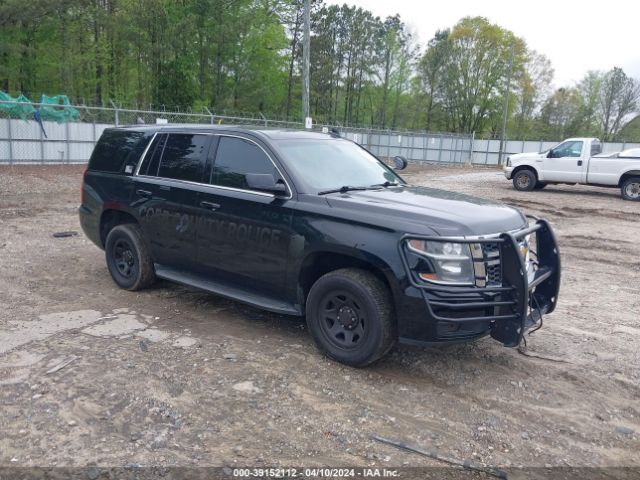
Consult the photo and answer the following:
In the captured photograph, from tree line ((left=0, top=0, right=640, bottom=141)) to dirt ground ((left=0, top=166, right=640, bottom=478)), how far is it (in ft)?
91.1

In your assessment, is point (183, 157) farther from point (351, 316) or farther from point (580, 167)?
point (580, 167)

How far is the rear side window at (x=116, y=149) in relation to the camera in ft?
20.6

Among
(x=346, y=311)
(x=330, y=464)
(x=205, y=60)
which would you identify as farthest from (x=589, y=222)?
(x=205, y=60)

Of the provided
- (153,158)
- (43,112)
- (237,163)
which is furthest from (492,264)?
(43,112)

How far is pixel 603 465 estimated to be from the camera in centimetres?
331

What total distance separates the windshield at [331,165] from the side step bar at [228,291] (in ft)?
3.45

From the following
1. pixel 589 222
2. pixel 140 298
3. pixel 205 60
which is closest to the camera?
pixel 140 298

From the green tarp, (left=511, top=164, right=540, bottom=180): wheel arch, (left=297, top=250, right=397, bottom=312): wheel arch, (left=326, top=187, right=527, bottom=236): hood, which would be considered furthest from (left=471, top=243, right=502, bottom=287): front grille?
the green tarp

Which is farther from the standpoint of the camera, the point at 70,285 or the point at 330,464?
the point at 70,285

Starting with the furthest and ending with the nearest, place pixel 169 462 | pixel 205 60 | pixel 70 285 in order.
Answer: pixel 205 60 < pixel 70 285 < pixel 169 462

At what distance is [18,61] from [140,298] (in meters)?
35.0

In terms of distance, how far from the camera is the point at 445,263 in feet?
13.0

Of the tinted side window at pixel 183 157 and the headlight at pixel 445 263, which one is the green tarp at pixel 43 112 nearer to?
the tinted side window at pixel 183 157

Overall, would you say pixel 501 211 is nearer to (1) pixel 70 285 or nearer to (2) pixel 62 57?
(1) pixel 70 285
